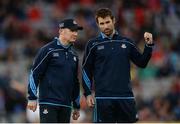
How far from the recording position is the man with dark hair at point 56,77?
9.68 meters

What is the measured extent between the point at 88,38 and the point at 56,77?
779 centimetres

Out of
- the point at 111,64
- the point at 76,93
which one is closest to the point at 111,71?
the point at 111,64

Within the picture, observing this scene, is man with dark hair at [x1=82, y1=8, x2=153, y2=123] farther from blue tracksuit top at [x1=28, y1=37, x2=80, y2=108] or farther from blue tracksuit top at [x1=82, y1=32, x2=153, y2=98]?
blue tracksuit top at [x1=28, y1=37, x2=80, y2=108]

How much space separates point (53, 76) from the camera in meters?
9.70

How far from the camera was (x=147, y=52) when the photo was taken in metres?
9.84

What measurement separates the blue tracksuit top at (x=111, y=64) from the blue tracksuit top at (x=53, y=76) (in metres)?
0.28

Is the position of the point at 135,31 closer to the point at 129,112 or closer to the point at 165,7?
the point at 165,7

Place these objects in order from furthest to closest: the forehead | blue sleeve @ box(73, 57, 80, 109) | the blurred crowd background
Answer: the blurred crowd background → blue sleeve @ box(73, 57, 80, 109) → the forehead

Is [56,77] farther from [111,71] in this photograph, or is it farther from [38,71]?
[111,71]

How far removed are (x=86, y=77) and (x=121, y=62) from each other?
569mm

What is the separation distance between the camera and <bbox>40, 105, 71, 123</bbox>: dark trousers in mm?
9672

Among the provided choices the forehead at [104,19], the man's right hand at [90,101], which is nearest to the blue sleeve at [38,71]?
the man's right hand at [90,101]

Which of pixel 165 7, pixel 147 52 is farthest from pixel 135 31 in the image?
pixel 147 52

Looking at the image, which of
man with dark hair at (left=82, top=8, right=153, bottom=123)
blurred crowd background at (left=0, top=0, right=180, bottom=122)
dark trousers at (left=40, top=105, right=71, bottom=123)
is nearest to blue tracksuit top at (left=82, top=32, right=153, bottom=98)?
man with dark hair at (left=82, top=8, right=153, bottom=123)
